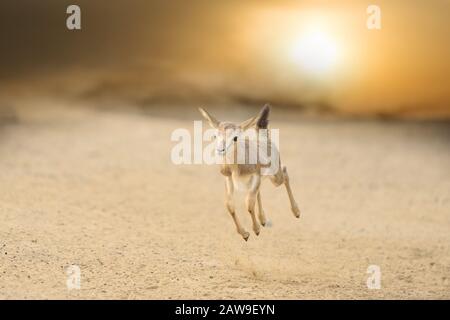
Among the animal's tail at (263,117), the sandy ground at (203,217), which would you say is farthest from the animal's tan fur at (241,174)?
the sandy ground at (203,217)

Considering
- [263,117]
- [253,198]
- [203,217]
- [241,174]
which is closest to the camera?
[263,117]

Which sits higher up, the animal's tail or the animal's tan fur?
the animal's tail

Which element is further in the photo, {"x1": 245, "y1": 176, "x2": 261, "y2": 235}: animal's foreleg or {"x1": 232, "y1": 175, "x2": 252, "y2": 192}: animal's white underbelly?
{"x1": 232, "y1": 175, "x2": 252, "y2": 192}: animal's white underbelly

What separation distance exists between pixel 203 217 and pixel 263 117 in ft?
37.9

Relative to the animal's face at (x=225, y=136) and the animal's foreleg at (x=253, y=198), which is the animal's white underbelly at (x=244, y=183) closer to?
the animal's foreleg at (x=253, y=198)

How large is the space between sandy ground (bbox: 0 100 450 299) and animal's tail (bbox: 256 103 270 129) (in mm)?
4939

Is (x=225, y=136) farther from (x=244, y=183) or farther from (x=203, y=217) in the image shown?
(x=203, y=217)

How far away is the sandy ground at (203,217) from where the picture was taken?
45.2 ft

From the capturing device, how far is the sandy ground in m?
13.8

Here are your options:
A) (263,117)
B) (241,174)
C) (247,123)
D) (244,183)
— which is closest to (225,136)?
(247,123)

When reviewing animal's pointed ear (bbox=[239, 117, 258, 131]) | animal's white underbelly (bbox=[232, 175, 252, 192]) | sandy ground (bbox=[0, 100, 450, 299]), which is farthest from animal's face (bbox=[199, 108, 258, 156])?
sandy ground (bbox=[0, 100, 450, 299])

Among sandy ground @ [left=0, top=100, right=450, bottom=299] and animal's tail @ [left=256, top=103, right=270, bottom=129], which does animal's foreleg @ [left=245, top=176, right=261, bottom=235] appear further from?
sandy ground @ [left=0, top=100, right=450, bottom=299]

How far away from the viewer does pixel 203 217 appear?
19609mm

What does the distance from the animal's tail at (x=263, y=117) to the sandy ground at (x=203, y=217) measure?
4.94 metres
